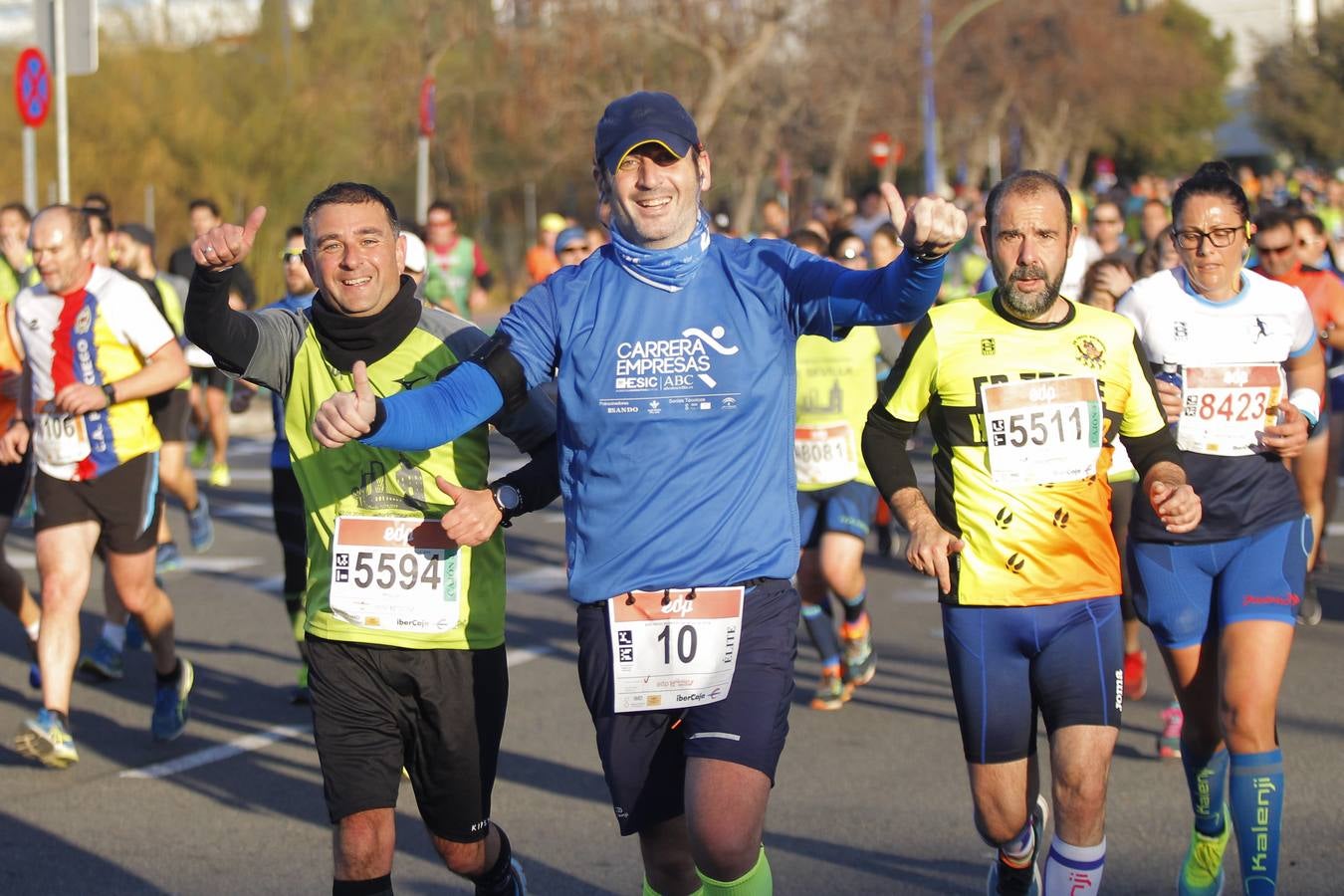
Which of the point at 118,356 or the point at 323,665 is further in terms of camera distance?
the point at 118,356

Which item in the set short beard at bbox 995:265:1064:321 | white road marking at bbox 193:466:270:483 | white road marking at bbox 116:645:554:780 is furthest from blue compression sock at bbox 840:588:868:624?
white road marking at bbox 193:466:270:483

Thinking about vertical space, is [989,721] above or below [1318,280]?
below

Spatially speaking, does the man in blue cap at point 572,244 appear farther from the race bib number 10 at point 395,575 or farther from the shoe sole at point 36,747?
the race bib number 10 at point 395,575

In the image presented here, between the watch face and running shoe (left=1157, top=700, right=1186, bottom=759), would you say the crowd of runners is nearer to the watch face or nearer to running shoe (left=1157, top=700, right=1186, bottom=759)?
the watch face

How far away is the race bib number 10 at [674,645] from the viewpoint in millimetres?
4219

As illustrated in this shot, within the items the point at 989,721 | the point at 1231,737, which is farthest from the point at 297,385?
the point at 1231,737

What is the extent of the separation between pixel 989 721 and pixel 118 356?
13.5 ft

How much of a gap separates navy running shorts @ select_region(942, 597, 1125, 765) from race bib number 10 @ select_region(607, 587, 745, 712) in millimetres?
979

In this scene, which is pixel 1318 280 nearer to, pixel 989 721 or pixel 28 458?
pixel 989 721

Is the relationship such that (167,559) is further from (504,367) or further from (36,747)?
(504,367)

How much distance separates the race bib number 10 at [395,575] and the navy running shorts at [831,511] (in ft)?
13.1

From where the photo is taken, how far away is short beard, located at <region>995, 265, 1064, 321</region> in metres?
4.89

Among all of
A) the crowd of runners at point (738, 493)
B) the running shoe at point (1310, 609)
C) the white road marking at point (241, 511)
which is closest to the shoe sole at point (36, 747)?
the crowd of runners at point (738, 493)

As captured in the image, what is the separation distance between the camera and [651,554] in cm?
423
